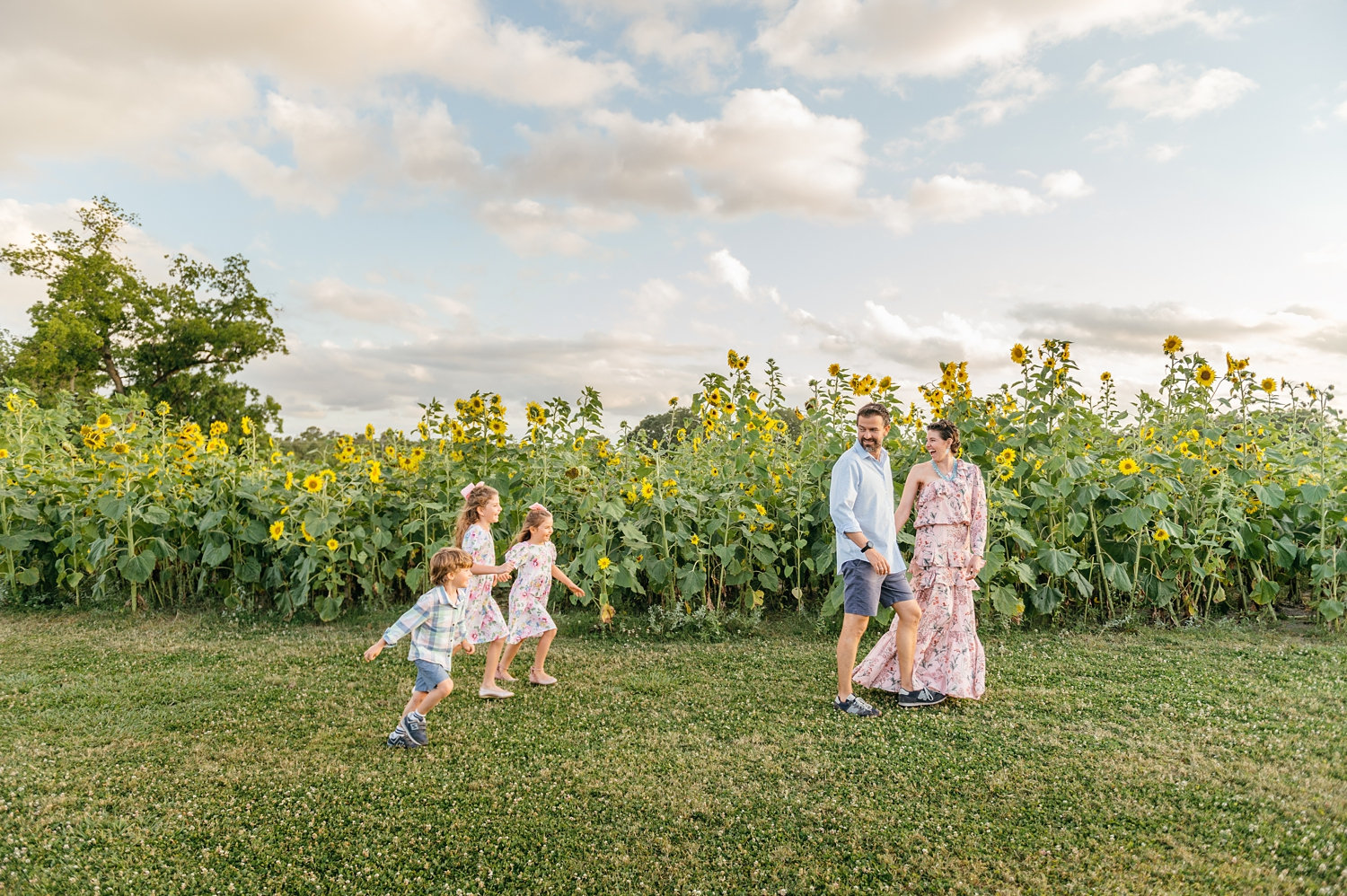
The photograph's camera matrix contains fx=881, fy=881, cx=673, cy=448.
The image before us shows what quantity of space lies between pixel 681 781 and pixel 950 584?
1.71 m

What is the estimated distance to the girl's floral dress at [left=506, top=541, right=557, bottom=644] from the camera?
15.0 ft

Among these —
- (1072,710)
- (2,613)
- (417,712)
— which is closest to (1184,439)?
(1072,710)

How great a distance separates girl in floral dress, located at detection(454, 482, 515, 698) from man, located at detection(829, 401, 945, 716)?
1.66 meters

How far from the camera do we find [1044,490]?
5.71 meters

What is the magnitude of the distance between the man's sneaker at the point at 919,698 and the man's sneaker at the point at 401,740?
2232 mm

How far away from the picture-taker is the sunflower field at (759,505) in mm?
5766

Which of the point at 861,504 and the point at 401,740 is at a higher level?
the point at 861,504

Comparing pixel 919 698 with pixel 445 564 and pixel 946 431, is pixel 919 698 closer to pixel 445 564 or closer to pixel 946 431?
pixel 946 431

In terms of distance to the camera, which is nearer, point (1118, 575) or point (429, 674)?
point (429, 674)

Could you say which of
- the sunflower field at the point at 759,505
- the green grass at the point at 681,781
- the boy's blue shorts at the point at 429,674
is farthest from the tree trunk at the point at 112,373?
the boy's blue shorts at the point at 429,674

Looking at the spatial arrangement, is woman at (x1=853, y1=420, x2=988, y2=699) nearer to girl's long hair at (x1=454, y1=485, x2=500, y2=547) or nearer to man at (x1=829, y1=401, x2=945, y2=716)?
man at (x1=829, y1=401, x2=945, y2=716)

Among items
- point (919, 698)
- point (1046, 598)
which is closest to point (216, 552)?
point (919, 698)

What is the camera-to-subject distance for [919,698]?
420 cm

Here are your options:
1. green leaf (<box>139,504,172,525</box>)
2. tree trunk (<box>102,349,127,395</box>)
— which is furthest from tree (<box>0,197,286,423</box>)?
green leaf (<box>139,504,172,525</box>)
